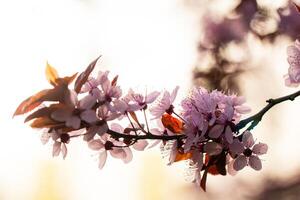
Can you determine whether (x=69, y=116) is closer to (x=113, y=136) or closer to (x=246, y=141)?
(x=113, y=136)

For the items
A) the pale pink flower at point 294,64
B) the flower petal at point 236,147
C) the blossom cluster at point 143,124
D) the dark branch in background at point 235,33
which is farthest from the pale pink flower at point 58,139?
the dark branch in background at point 235,33

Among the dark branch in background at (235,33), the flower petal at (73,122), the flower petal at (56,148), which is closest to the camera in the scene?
the flower petal at (73,122)

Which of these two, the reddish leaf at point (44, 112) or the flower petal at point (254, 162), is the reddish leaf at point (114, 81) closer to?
the reddish leaf at point (44, 112)

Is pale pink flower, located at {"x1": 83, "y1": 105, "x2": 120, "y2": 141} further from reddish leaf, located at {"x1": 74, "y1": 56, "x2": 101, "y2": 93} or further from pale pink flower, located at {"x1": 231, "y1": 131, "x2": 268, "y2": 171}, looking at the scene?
pale pink flower, located at {"x1": 231, "y1": 131, "x2": 268, "y2": 171}

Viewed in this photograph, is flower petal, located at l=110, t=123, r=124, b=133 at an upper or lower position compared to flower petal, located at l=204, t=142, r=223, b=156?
upper

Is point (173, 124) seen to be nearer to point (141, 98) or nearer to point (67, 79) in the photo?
point (141, 98)

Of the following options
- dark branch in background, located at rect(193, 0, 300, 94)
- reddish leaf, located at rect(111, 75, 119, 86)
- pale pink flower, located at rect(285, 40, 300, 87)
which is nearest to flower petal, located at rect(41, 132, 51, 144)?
reddish leaf, located at rect(111, 75, 119, 86)

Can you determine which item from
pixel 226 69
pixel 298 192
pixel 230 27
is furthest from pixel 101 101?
pixel 298 192

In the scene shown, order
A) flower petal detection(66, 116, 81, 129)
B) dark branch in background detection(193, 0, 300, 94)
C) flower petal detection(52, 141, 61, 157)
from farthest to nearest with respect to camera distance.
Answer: dark branch in background detection(193, 0, 300, 94)
flower petal detection(52, 141, 61, 157)
flower petal detection(66, 116, 81, 129)
